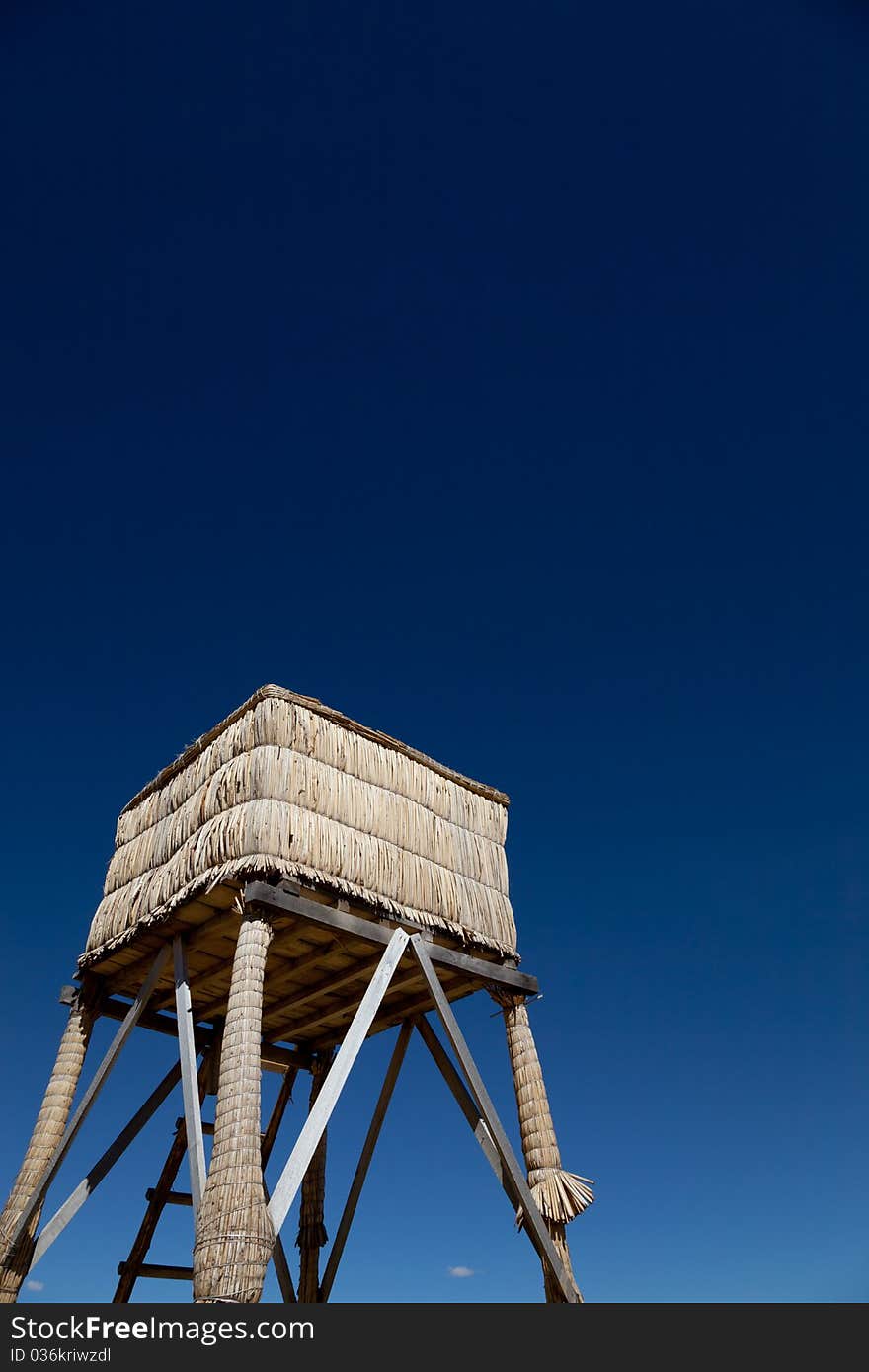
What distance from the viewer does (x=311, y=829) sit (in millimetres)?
9797

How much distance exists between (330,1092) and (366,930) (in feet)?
5.25

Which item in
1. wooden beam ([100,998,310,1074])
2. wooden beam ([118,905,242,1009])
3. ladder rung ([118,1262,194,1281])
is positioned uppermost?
wooden beam ([118,905,242,1009])

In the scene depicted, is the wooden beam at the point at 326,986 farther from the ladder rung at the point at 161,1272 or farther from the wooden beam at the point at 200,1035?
the ladder rung at the point at 161,1272

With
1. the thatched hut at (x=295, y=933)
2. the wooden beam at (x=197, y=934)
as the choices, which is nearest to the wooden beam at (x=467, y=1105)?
the thatched hut at (x=295, y=933)

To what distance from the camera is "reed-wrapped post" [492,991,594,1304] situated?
9.21 metres

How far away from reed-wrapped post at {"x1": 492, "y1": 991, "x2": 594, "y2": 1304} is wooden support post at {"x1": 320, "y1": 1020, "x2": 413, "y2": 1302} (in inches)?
75.6

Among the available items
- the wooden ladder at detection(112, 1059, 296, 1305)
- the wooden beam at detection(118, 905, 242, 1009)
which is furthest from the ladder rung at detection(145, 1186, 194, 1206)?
the wooden beam at detection(118, 905, 242, 1009)

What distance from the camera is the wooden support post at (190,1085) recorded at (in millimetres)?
8266

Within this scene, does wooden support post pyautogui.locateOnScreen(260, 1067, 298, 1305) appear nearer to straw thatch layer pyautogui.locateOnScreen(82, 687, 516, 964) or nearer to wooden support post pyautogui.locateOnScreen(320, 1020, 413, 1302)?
wooden support post pyautogui.locateOnScreen(320, 1020, 413, 1302)

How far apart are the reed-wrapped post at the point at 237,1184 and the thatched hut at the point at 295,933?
0.06 ft

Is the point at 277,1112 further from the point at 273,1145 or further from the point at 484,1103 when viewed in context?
the point at 484,1103

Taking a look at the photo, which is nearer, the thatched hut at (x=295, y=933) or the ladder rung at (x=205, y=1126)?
the thatched hut at (x=295, y=933)
